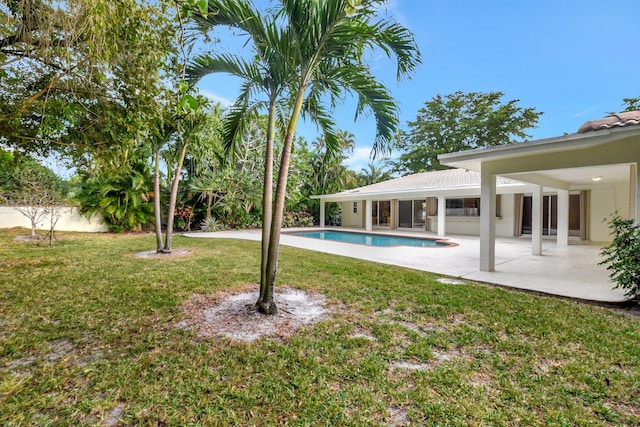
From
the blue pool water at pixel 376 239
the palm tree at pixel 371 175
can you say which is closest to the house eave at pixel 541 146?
the blue pool water at pixel 376 239

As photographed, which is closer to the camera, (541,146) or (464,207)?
(541,146)

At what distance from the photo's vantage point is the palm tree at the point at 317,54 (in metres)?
3.96

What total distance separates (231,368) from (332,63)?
4.60 meters

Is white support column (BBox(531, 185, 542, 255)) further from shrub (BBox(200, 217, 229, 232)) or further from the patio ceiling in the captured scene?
shrub (BBox(200, 217, 229, 232))

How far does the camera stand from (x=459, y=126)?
101 ft

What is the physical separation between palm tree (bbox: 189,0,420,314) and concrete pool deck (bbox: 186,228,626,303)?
190 inches

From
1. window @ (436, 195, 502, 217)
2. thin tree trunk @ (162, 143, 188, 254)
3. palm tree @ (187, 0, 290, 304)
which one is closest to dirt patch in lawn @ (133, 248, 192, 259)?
thin tree trunk @ (162, 143, 188, 254)

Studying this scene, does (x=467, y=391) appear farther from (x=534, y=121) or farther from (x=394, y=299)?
(x=534, y=121)

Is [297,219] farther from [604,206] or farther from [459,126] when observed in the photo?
[459,126]

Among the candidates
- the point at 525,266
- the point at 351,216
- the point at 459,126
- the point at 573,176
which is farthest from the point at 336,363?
the point at 459,126

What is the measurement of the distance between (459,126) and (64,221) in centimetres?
3345

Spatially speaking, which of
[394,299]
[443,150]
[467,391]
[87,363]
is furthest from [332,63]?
[443,150]

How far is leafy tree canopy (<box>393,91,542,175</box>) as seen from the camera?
28453 mm

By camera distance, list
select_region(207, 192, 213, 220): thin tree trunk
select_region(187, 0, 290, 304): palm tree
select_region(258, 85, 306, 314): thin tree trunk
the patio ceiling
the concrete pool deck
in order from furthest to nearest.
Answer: select_region(207, 192, 213, 220): thin tree trunk
the patio ceiling
the concrete pool deck
select_region(258, 85, 306, 314): thin tree trunk
select_region(187, 0, 290, 304): palm tree
